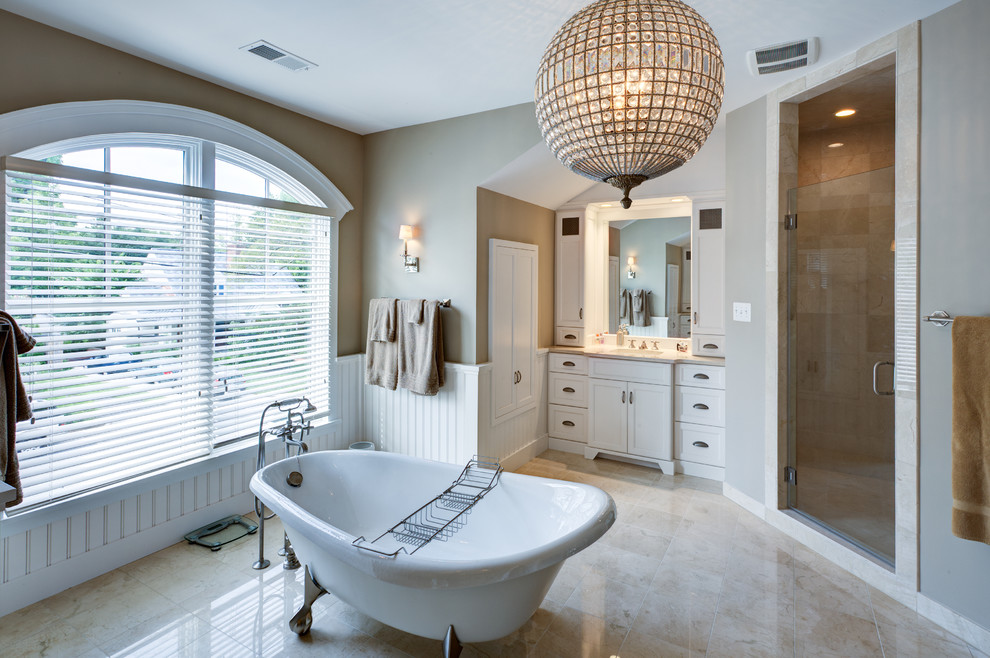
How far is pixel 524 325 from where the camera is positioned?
4184mm

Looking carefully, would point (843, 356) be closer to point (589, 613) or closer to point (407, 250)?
point (589, 613)

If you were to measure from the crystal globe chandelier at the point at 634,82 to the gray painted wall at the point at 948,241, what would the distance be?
68.7 inches

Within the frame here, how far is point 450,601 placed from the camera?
1.75m

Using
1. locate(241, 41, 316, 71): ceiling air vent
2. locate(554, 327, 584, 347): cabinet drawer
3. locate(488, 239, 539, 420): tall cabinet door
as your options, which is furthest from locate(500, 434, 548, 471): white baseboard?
locate(241, 41, 316, 71): ceiling air vent

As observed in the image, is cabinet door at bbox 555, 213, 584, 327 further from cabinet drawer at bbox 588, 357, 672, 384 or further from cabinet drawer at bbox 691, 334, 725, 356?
cabinet drawer at bbox 691, 334, 725, 356

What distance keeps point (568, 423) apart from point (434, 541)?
226cm

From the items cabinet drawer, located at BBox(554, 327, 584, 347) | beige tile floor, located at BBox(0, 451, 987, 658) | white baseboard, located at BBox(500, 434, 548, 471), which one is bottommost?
beige tile floor, located at BBox(0, 451, 987, 658)

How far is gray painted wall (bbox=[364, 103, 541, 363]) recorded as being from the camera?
3.56 meters

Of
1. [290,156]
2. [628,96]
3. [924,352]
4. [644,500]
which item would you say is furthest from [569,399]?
[628,96]

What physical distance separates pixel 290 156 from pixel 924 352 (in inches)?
148

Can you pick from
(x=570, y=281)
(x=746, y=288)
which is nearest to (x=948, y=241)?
(x=746, y=288)

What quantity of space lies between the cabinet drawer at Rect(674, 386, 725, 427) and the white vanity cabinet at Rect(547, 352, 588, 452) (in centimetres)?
79

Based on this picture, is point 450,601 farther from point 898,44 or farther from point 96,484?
point 898,44

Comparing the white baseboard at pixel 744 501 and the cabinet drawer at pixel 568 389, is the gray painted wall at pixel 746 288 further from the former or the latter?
the cabinet drawer at pixel 568 389
